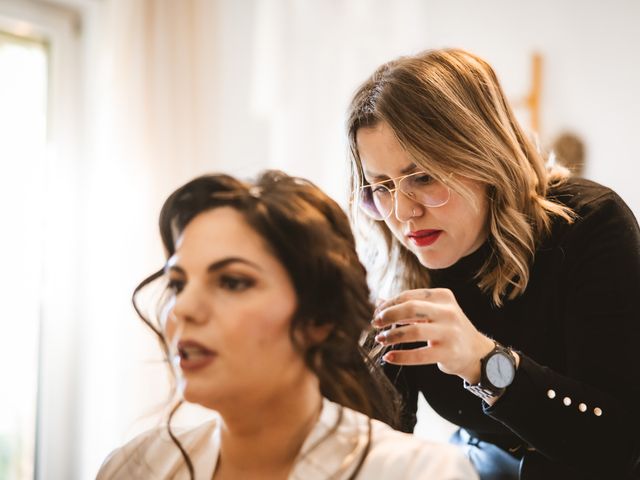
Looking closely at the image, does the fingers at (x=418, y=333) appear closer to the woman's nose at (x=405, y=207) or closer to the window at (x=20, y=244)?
the woman's nose at (x=405, y=207)

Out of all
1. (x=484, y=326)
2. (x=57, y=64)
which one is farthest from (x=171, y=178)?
(x=484, y=326)

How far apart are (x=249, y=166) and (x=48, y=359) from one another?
1.00 metres

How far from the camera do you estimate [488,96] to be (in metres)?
1.09

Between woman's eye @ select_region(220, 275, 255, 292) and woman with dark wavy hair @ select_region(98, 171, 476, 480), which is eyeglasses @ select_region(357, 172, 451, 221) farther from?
woman's eye @ select_region(220, 275, 255, 292)

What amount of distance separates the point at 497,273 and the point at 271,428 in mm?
539

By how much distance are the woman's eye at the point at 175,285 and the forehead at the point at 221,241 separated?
0.08 ft

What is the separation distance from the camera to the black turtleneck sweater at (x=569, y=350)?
0.94 metres

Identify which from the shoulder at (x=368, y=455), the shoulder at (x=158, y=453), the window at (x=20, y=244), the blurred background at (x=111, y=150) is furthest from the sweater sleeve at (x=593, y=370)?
the window at (x=20, y=244)

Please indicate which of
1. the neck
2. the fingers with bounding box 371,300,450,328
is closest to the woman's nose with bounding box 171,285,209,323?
the neck

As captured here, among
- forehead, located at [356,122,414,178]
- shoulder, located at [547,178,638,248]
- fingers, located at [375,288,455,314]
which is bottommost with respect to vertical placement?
fingers, located at [375,288,455,314]

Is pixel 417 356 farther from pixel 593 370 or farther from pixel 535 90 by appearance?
pixel 535 90

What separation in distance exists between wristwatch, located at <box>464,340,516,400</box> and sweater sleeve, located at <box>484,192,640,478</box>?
0.05 ft

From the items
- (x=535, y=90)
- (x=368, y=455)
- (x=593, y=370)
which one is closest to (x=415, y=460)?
(x=368, y=455)

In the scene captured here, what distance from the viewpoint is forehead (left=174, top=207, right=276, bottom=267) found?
73cm
